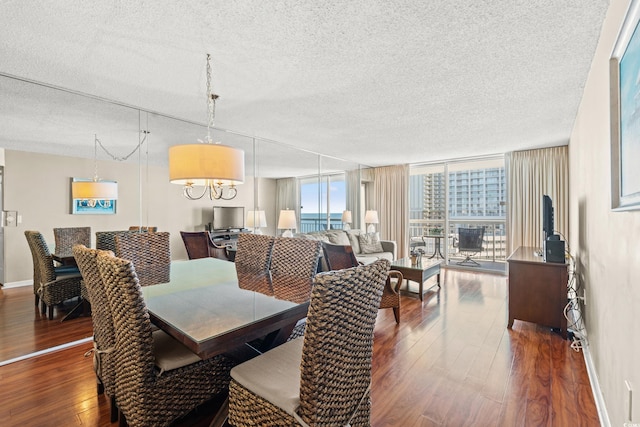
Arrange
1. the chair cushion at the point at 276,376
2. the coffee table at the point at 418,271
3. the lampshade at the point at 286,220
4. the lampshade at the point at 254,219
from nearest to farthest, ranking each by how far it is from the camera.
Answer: the chair cushion at the point at 276,376 < the coffee table at the point at 418,271 < the lampshade at the point at 254,219 < the lampshade at the point at 286,220

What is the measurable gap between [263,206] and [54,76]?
2.86 metres

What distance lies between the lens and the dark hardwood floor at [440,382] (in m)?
1.67

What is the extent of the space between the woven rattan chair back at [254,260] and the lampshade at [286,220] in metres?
2.16

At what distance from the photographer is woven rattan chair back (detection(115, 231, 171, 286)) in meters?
2.28

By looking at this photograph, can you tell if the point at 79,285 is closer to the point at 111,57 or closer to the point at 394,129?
the point at 111,57

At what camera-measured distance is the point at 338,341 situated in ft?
3.53

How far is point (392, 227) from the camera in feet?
22.5

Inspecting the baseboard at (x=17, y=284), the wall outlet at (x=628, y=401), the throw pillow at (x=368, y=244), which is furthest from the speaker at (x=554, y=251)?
the baseboard at (x=17, y=284)

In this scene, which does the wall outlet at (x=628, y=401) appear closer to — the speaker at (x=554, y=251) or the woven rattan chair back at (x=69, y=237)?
the speaker at (x=554, y=251)

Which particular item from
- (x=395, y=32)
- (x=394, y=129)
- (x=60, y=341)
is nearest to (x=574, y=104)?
(x=394, y=129)

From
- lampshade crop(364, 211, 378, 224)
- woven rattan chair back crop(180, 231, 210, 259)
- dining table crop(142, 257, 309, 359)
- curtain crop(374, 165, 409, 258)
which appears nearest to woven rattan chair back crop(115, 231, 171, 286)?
dining table crop(142, 257, 309, 359)

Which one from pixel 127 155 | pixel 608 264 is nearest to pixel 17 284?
pixel 127 155

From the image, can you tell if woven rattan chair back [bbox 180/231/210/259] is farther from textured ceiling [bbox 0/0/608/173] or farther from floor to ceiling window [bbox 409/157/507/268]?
floor to ceiling window [bbox 409/157/507/268]

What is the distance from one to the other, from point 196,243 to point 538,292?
3.95m
